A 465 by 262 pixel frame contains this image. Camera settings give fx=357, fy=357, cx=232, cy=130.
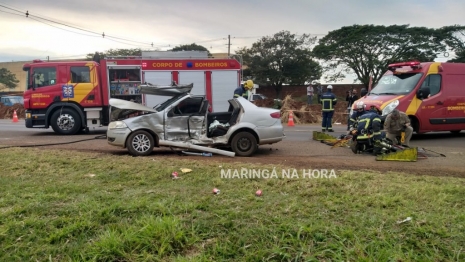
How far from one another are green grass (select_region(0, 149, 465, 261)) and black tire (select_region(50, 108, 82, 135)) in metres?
7.18

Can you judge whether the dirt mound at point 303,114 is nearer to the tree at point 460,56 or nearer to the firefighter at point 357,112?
the firefighter at point 357,112

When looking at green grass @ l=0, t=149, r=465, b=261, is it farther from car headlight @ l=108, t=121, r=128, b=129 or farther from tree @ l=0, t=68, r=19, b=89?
tree @ l=0, t=68, r=19, b=89

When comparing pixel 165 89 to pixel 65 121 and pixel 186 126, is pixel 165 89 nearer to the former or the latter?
pixel 186 126

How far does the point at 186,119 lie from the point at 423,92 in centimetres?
698

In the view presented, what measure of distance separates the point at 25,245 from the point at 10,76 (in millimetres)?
64640

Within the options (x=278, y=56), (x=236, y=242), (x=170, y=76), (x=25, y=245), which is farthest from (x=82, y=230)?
(x=278, y=56)

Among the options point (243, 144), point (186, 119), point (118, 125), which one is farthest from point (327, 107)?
point (118, 125)

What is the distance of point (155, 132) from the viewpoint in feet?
24.6

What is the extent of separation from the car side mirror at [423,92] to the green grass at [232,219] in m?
5.93

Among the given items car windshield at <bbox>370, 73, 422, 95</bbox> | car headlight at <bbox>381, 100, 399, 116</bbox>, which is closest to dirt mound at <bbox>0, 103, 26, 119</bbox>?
car windshield at <bbox>370, 73, 422, 95</bbox>

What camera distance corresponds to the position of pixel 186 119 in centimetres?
761

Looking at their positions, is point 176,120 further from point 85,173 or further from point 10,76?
point 10,76

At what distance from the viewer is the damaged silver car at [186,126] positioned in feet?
24.4

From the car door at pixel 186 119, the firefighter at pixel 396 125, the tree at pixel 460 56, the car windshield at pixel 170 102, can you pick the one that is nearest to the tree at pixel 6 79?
the car windshield at pixel 170 102
